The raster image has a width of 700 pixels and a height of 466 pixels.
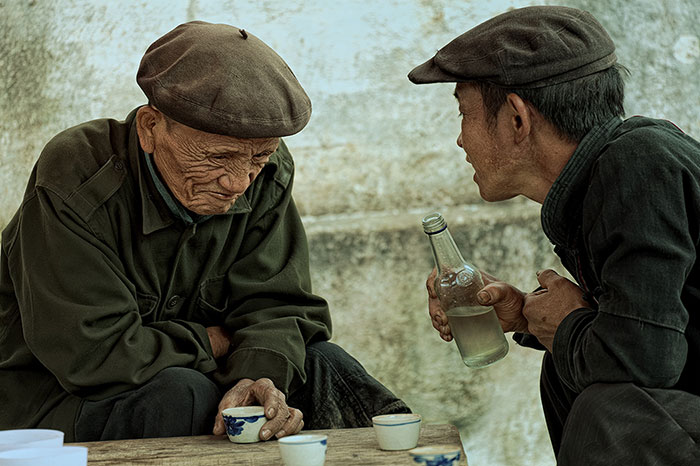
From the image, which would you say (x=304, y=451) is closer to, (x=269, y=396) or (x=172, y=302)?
(x=269, y=396)

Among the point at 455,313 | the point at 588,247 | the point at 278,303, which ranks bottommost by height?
the point at 278,303

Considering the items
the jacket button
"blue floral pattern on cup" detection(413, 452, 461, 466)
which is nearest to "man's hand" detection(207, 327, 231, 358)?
the jacket button

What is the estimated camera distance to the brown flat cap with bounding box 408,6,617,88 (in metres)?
1.81

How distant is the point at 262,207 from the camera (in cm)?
253

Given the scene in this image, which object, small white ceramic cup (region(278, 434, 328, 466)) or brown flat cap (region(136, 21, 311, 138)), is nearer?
small white ceramic cup (region(278, 434, 328, 466))

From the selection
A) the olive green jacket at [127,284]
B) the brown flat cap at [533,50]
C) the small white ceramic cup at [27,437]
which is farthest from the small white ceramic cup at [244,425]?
the brown flat cap at [533,50]

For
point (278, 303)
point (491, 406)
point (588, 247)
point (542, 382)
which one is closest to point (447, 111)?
point (491, 406)

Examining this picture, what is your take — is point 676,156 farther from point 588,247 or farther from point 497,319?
point 497,319

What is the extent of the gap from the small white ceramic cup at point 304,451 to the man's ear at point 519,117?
784 mm

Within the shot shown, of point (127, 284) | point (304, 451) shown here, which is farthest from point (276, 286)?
point (304, 451)

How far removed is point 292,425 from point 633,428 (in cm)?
83

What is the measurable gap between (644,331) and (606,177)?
306mm

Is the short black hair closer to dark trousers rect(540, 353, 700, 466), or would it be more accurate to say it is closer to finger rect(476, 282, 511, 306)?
finger rect(476, 282, 511, 306)

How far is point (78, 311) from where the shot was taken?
2.16 metres
